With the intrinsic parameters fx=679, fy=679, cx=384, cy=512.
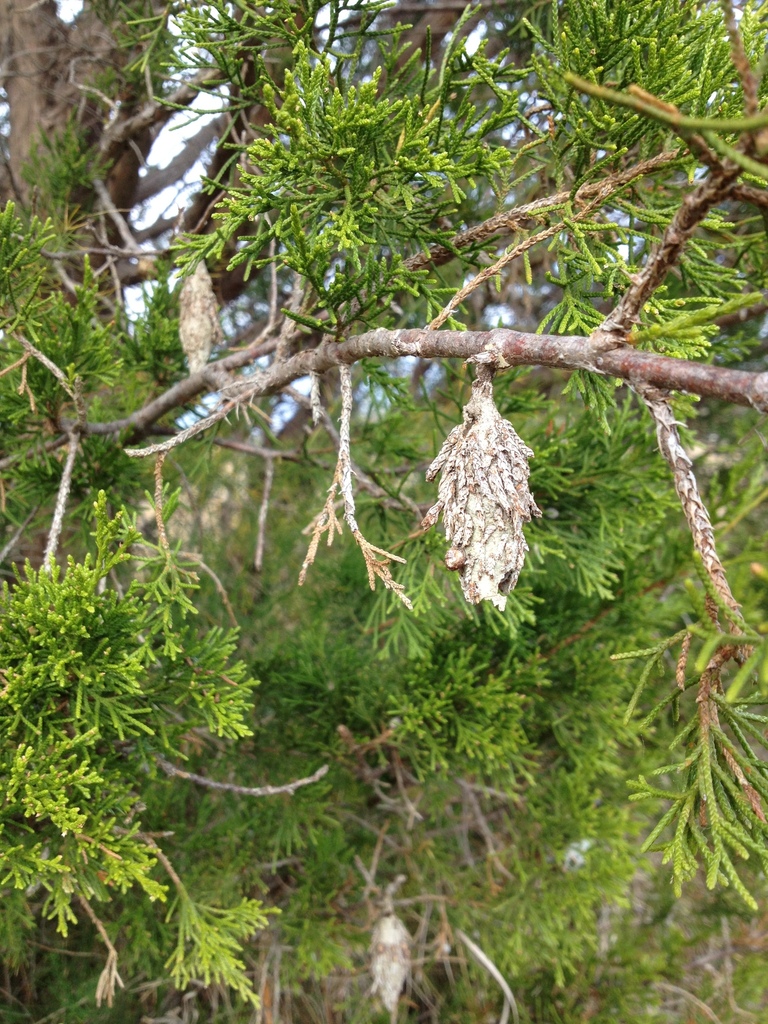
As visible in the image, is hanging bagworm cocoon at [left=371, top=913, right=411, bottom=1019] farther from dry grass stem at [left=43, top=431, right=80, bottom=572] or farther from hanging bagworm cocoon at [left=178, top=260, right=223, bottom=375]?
hanging bagworm cocoon at [left=178, top=260, right=223, bottom=375]

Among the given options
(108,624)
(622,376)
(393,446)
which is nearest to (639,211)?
(622,376)

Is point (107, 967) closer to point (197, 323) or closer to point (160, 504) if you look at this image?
point (160, 504)

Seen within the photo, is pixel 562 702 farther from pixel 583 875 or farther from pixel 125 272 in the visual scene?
pixel 125 272

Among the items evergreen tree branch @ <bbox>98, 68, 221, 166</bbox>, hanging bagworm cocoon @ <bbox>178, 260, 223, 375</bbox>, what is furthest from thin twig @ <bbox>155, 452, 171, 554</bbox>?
evergreen tree branch @ <bbox>98, 68, 221, 166</bbox>

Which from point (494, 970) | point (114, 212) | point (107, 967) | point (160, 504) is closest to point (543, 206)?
point (160, 504)

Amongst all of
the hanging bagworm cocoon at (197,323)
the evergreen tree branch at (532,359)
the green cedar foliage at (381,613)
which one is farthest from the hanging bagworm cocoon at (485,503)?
the hanging bagworm cocoon at (197,323)

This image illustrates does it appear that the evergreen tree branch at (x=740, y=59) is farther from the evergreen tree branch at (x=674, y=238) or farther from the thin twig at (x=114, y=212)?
the thin twig at (x=114, y=212)
